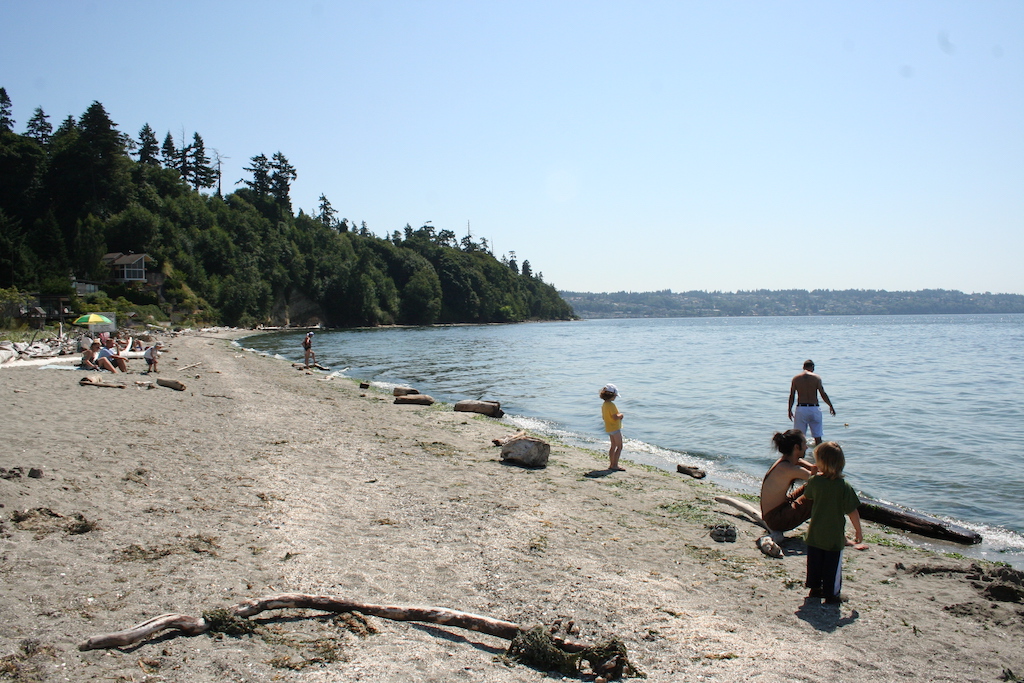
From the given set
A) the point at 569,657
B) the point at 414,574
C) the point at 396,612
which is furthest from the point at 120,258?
the point at 569,657

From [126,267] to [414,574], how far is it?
272 feet

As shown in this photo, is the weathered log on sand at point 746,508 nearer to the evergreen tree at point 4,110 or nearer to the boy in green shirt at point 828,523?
the boy in green shirt at point 828,523

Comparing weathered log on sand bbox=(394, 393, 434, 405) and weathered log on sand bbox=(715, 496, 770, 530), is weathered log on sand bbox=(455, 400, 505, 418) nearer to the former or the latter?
weathered log on sand bbox=(394, 393, 434, 405)

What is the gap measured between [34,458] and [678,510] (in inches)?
328

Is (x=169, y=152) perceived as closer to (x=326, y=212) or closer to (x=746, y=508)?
(x=326, y=212)

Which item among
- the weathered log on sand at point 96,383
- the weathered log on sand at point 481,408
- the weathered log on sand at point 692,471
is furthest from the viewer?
the weathered log on sand at point 481,408

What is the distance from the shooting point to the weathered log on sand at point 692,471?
11.1 m

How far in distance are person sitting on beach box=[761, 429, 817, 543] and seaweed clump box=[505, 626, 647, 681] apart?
3571 mm

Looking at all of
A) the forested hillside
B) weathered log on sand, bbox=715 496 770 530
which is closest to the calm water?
weathered log on sand, bbox=715 496 770 530

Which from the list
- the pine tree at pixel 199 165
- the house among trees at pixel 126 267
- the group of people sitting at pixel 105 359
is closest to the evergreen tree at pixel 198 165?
the pine tree at pixel 199 165

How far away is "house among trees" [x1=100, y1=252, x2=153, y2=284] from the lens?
7331 centimetres

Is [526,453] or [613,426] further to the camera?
[613,426]

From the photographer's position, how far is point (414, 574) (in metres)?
5.41

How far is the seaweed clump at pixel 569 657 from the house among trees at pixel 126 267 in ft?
275
